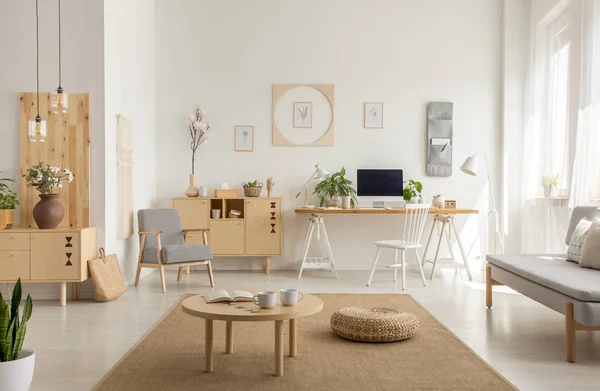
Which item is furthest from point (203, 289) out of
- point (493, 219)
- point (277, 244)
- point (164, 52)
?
point (493, 219)

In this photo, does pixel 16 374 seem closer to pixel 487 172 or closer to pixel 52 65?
pixel 52 65

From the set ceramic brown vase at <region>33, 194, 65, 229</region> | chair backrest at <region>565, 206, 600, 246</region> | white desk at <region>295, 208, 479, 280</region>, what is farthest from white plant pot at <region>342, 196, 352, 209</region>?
ceramic brown vase at <region>33, 194, 65, 229</region>

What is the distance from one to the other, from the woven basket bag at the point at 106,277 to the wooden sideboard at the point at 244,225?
146 cm

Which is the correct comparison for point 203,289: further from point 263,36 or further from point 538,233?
point 538,233

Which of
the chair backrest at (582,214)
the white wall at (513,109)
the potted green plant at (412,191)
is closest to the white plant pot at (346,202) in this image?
the potted green plant at (412,191)

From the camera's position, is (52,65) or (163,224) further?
(163,224)

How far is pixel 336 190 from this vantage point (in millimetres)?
7109

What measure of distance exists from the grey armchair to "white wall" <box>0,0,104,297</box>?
0.58 meters

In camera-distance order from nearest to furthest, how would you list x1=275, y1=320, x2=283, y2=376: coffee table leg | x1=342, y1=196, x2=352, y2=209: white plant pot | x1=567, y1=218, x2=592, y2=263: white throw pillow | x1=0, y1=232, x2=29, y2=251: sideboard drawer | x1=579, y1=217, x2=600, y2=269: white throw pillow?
1. x1=275, y1=320, x2=283, y2=376: coffee table leg
2. x1=579, y1=217, x2=600, y2=269: white throw pillow
3. x1=567, y1=218, x2=592, y2=263: white throw pillow
4. x1=0, y1=232, x2=29, y2=251: sideboard drawer
5. x1=342, y1=196, x2=352, y2=209: white plant pot

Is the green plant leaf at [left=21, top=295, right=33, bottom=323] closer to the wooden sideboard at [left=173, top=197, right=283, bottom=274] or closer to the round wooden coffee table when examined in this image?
the round wooden coffee table

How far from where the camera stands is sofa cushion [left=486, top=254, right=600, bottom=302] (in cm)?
346

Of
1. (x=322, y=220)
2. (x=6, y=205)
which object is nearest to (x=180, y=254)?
(x=6, y=205)

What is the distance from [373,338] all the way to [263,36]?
15.3 ft

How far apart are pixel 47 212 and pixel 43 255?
1.19 feet
